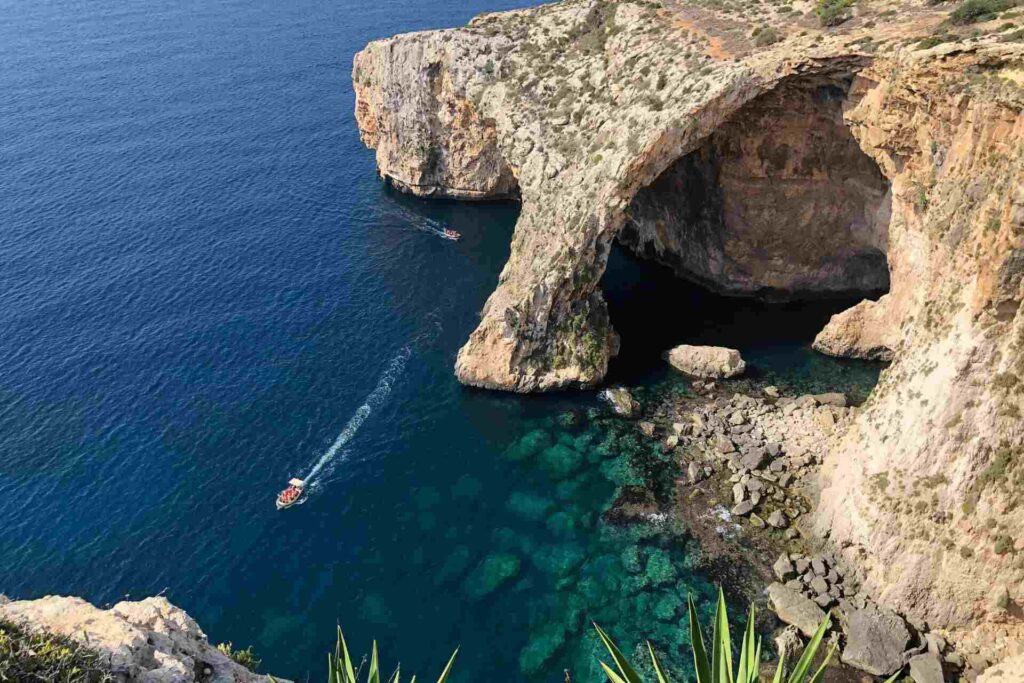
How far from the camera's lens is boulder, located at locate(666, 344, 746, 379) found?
196 ft

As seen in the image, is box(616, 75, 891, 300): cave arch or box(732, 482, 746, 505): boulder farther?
box(616, 75, 891, 300): cave arch

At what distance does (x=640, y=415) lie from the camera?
188ft

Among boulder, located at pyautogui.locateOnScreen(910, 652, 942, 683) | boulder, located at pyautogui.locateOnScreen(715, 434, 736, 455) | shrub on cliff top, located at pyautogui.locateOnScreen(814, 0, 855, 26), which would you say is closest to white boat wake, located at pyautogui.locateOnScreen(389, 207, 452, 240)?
boulder, located at pyautogui.locateOnScreen(715, 434, 736, 455)

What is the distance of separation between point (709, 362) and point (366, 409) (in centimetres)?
2667

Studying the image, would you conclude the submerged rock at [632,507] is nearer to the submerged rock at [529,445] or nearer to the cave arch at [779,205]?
the submerged rock at [529,445]

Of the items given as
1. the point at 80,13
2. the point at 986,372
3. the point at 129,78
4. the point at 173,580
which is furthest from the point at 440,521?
the point at 80,13

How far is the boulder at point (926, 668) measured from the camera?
124 feet

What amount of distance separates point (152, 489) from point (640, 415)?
113ft

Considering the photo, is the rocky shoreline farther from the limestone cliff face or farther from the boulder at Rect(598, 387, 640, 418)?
the limestone cliff face

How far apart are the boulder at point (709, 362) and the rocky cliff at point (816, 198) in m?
5.96

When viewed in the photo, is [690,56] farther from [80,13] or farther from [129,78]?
[80,13]

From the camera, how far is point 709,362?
60.2m

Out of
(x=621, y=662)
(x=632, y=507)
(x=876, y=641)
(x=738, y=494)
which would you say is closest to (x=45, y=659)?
(x=621, y=662)

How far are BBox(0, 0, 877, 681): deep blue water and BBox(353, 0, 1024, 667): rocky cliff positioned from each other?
18.0ft
